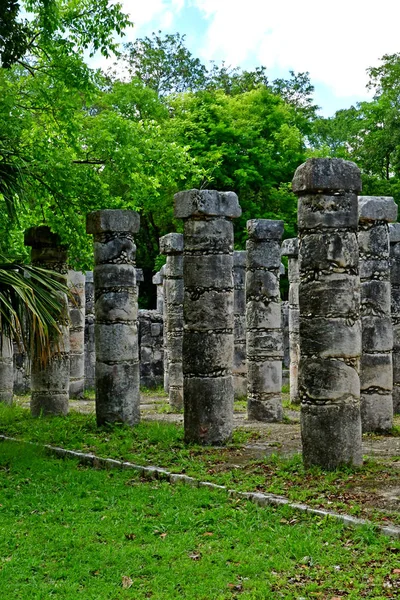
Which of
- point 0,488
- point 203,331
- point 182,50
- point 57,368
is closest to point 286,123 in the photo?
point 182,50

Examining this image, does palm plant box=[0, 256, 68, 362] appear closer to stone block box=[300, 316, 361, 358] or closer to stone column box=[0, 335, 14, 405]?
stone block box=[300, 316, 361, 358]

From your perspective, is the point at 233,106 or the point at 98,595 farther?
the point at 233,106

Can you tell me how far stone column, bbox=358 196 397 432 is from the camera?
43.7 ft

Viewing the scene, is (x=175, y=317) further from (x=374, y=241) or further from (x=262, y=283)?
(x=374, y=241)

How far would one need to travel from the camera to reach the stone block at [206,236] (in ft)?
39.1

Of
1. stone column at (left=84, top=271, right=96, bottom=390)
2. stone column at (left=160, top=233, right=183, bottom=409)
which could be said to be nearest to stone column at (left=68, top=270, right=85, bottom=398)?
stone column at (left=84, top=271, right=96, bottom=390)

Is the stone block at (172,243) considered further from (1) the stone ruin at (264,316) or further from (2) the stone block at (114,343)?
(2) the stone block at (114,343)

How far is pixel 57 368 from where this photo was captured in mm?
15211

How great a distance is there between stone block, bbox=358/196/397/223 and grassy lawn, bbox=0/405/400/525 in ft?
13.3

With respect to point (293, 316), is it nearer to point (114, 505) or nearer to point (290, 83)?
point (114, 505)

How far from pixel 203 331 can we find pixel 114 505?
12.6 ft

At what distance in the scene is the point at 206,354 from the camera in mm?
11727

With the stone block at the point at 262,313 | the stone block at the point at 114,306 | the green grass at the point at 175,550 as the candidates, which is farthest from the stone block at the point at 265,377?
the green grass at the point at 175,550

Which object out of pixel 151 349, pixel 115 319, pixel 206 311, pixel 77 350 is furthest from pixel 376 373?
pixel 151 349
